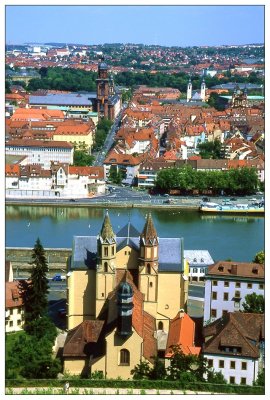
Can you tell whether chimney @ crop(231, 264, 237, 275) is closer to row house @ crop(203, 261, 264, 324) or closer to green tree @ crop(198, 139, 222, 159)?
row house @ crop(203, 261, 264, 324)

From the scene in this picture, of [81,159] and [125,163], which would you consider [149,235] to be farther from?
[125,163]

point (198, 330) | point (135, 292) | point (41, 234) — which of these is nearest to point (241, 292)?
point (198, 330)

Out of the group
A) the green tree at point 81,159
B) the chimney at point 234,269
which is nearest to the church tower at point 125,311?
the chimney at point 234,269

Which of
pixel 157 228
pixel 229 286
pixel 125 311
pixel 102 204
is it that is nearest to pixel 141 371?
pixel 125 311

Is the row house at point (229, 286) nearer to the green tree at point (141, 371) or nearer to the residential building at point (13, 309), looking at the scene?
the green tree at point (141, 371)

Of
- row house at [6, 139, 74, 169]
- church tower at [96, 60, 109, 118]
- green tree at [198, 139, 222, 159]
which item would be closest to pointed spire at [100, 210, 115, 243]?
row house at [6, 139, 74, 169]

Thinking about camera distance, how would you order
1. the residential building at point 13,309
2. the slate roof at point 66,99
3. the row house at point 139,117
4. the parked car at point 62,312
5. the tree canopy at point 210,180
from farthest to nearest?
the slate roof at point 66,99, the row house at point 139,117, the tree canopy at point 210,180, the parked car at point 62,312, the residential building at point 13,309
